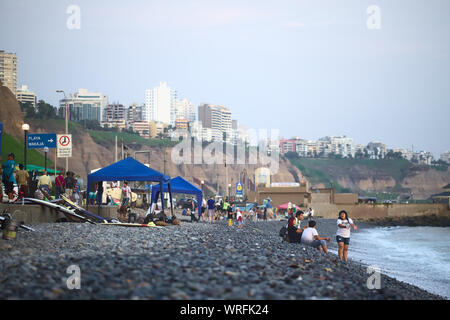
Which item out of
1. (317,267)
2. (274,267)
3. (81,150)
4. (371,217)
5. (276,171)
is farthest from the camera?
(276,171)

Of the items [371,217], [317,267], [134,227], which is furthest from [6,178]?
[371,217]

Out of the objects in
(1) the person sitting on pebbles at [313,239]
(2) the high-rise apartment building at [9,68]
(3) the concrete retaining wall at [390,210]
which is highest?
(2) the high-rise apartment building at [9,68]

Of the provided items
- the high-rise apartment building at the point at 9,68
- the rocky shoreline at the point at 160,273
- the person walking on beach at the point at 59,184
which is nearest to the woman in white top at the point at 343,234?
the rocky shoreline at the point at 160,273

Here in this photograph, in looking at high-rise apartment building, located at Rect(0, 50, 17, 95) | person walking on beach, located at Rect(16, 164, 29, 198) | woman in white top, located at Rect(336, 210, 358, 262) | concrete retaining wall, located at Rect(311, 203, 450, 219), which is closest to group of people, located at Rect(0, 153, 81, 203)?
person walking on beach, located at Rect(16, 164, 29, 198)

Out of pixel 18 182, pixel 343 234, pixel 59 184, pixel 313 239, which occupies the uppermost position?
pixel 18 182

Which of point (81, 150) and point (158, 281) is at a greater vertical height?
point (81, 150)

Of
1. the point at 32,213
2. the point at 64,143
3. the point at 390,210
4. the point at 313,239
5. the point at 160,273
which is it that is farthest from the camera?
the point at 390,210

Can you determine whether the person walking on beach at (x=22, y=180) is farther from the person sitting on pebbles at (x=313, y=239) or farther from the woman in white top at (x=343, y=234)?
the woman in white top at (x=343, y=234)

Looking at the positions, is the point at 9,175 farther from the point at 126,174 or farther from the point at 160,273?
the point at 160,273

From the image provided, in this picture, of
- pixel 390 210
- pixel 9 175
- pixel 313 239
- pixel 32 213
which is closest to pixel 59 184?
pixel 9 175

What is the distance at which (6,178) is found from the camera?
16.8m

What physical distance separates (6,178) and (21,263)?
984 cm

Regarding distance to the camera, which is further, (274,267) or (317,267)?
(317,267)
